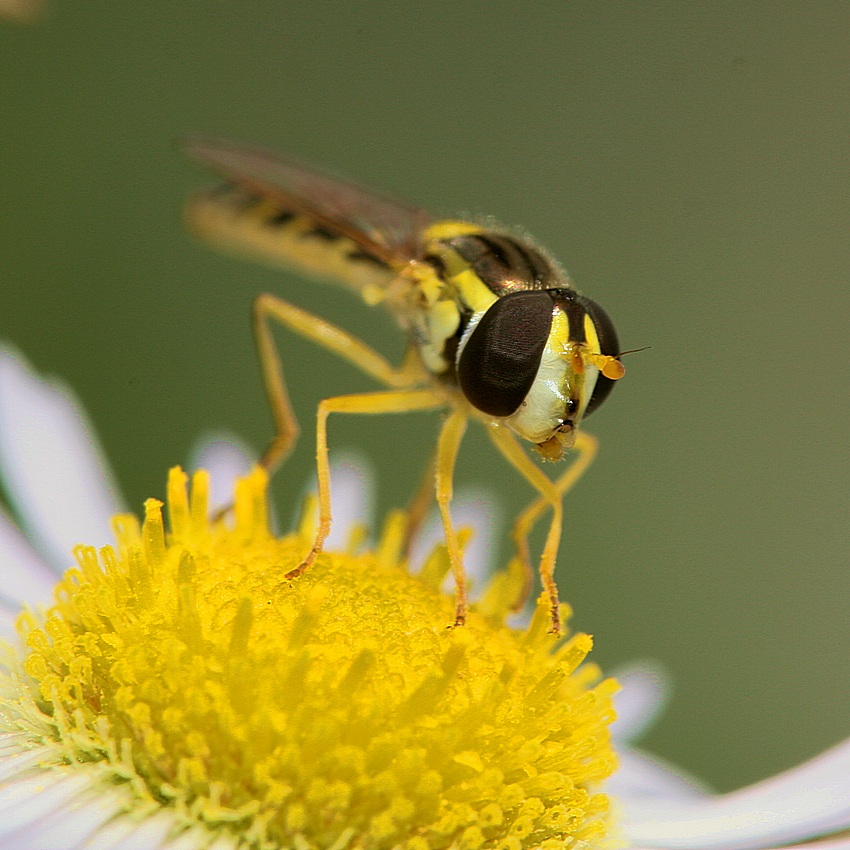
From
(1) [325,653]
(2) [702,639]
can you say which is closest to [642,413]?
(2) [702,639]

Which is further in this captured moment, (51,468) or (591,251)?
(591,251)

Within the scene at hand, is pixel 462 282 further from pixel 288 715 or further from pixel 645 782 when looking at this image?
pixel 645 782

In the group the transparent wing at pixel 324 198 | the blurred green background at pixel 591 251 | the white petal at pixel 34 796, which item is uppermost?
the blurred green background at pixel 591 251

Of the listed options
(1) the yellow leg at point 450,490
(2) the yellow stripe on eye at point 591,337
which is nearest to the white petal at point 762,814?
(1) the yellow leg at point 450,490

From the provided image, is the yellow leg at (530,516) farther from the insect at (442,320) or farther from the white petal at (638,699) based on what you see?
the white petal at (638,699)

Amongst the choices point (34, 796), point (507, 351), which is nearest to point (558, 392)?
point (507, 351)

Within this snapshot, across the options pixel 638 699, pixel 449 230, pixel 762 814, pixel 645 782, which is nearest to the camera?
pixel 762 814

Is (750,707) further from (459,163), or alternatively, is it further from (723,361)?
(459,163)
